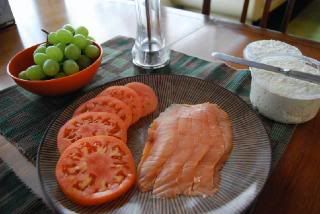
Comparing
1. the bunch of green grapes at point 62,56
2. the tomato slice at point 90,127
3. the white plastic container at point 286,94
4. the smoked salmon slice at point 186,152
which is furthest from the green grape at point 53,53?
the white plastic container at point 286,94

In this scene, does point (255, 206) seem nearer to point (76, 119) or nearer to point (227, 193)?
point (227, 193)

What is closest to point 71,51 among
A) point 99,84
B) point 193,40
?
point 99,84

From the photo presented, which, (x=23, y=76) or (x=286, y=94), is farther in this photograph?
(x=23, y=76)

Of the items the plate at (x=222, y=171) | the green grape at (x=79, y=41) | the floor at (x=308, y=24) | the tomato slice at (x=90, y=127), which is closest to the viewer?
the plate at (x=222, y=171)

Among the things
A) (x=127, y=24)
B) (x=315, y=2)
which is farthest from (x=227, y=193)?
(x=315, y=2)

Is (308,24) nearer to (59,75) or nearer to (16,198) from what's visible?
(59,75)

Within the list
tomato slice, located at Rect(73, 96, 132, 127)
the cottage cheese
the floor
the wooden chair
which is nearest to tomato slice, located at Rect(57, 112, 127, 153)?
tomato slice, located at Rect(73, 96, 132, 127)

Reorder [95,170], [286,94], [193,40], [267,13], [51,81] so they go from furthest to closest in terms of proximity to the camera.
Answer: [267,13] → [193,40] → [51,81] → [286,94] → [95,170]

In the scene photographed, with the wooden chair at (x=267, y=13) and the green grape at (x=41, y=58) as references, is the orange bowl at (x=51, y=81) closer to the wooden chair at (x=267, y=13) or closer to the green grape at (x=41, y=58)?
the green grape at (x=41, y=58)
